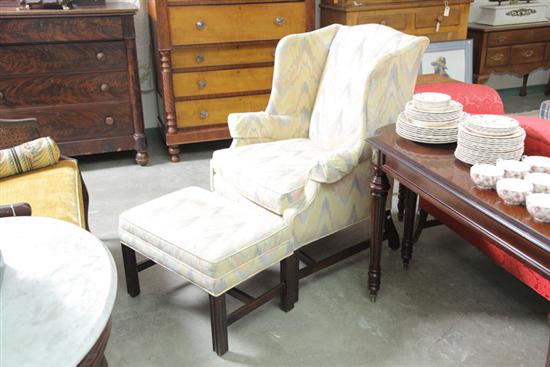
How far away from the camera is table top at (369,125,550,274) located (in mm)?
1348

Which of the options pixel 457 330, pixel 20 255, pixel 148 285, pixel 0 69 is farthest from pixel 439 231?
pixel 0 69

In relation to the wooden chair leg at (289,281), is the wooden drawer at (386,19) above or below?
above

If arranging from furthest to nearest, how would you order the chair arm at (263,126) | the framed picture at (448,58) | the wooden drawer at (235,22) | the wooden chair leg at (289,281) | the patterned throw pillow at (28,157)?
the framed picture at (448,58), the wooden drawer at (235,22), the chair arm at (263,126), the patterned throw pillow at (28,157), the wooden chair leg at (289,281)

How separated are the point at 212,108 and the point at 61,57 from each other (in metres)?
1.02

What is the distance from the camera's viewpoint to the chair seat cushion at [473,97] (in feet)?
11.6

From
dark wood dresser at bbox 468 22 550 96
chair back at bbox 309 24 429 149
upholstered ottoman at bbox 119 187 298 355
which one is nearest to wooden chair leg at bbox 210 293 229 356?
upholstered ottoman at bbox 119 187 298 355

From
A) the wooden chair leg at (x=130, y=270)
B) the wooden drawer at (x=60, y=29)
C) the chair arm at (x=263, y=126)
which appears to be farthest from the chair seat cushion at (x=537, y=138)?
the wooden drawer at (x=60, y=29)

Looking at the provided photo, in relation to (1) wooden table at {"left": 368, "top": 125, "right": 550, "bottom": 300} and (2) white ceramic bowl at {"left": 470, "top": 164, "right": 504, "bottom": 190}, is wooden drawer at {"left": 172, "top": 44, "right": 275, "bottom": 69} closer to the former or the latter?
(1) wooden table at {"left": 368, "top": 125, "right": 550, "bottom": 300}

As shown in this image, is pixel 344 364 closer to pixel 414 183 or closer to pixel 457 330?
pixel 457 330

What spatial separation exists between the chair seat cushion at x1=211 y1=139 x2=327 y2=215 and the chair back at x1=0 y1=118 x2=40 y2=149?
2.83 ft

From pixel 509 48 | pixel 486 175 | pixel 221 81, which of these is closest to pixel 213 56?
pixel 221 81

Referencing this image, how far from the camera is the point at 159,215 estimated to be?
81.9 inches

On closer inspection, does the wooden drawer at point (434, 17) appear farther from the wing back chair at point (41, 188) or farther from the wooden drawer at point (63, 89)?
the wing back chair at point (41, 188)

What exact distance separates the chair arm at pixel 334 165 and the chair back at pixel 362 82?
9 cm
